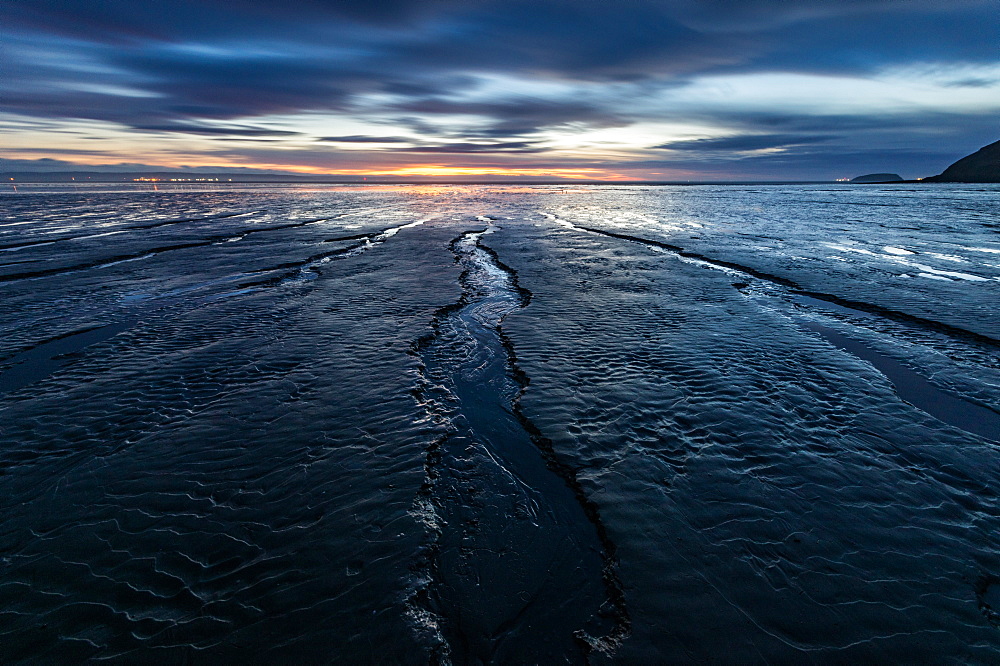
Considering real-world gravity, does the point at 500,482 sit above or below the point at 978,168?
below

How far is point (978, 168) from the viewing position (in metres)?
163

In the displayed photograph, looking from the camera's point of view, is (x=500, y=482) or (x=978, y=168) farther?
(x=978, y=168)

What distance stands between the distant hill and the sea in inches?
8277

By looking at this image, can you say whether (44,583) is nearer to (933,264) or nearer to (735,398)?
(735,398)

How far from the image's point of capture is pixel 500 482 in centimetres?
465

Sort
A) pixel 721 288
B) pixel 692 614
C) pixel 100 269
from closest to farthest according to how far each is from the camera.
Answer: pixel 692 614 < pixel 721 288 < pixel 100 269

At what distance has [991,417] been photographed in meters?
5.79

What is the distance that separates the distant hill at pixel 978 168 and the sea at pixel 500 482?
21022 centimetres

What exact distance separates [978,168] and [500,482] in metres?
244

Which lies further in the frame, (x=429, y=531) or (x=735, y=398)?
(x=735, y=398)

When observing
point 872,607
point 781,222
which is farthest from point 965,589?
point 781,222

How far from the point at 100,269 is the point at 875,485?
20364 mm

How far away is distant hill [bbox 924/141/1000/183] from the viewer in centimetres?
15212

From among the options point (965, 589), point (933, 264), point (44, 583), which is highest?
point (933, 264)
